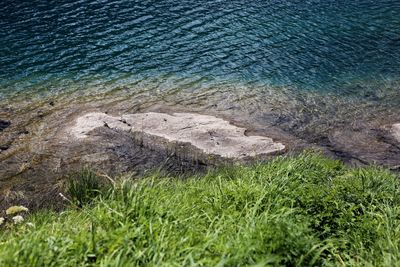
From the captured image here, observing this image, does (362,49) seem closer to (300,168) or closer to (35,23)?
(300,168)

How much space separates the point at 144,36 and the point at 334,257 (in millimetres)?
17869

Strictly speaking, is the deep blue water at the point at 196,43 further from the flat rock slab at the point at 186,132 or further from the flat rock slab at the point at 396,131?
the flat rock slab at the point at 186,132

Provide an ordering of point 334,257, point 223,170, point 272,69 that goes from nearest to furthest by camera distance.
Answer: point 334,257, point 223,170, point 272,69

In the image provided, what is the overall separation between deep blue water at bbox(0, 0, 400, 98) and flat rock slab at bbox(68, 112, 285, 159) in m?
3.53

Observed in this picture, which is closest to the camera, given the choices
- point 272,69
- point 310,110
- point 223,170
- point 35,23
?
point 223,170

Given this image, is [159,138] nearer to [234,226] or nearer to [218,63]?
[234,226]

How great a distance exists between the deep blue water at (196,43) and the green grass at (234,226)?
949cm

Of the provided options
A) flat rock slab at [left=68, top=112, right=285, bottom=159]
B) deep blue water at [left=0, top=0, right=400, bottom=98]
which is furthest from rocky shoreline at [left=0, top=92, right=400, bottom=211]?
deep blue water at [left=0, top=0, right=400, bottom=98]

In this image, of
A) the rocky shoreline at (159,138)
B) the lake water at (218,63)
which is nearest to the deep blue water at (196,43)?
the lake water at (218,63)

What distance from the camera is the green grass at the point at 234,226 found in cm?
537

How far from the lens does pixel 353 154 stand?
13.1 meters

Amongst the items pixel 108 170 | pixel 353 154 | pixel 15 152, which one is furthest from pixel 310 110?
pixel 15 152

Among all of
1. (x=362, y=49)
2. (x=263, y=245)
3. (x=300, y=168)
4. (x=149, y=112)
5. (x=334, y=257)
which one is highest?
(x=263, y=245)

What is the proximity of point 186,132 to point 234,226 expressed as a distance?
7.00 metres
